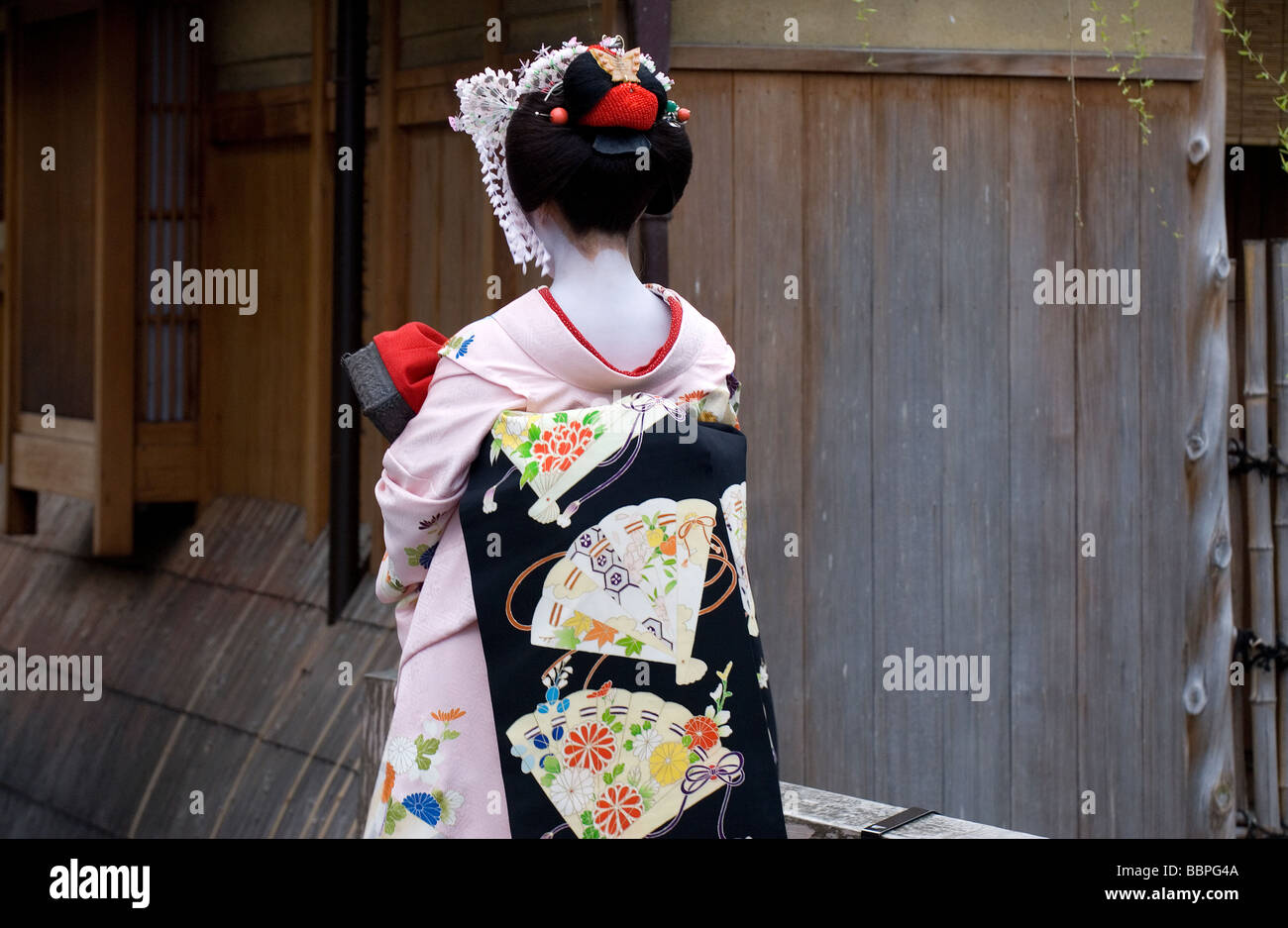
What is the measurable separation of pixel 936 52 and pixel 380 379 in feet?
8.22

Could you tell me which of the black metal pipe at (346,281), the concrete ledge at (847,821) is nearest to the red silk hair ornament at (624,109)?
the concrete ledge at (847,821)

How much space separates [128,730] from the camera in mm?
6684

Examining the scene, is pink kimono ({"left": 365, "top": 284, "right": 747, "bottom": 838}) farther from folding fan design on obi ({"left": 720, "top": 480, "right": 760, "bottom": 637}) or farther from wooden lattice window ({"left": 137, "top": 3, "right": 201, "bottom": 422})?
wooden lattice window ({"left": 137, "top": 3, "right": 201, "bottom": 422})

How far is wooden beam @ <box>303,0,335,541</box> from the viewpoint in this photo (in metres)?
6.12

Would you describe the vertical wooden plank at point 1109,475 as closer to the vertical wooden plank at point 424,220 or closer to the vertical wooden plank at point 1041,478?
the vertical wooden plank at point 1041,478

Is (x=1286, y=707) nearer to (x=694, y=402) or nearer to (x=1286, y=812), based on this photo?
(x=1286, y=812)

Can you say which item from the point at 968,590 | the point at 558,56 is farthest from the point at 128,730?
the point at 558,56

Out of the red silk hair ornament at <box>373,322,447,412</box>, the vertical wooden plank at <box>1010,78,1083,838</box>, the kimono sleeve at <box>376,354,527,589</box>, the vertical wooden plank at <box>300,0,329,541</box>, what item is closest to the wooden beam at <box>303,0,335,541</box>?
the vertical wooden plank at <box>300,0,329,541</box>

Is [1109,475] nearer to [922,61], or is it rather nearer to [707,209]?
[922,61]

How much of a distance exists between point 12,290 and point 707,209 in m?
4.62

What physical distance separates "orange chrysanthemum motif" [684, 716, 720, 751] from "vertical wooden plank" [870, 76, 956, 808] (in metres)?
2.01

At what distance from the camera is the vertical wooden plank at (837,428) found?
4.50 m

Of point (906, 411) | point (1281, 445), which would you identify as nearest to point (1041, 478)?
point (906, 411)

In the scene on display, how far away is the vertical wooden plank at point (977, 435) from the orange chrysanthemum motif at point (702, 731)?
2.11m
